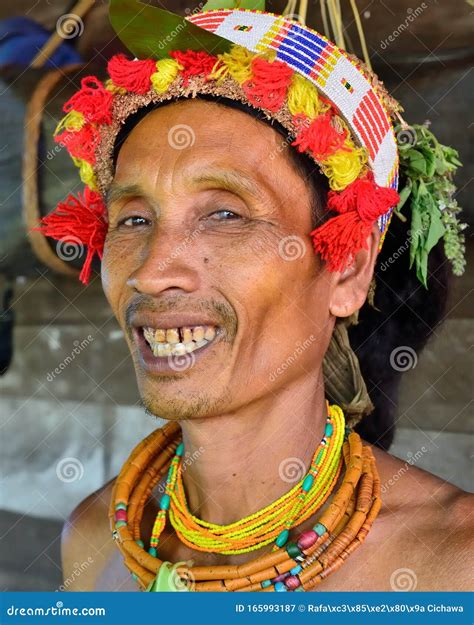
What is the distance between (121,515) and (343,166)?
1356mm

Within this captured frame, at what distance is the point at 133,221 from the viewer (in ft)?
7.93

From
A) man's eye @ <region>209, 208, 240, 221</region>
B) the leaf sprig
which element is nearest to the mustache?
man's eye @ <region>209, 208, 240, 221</region>

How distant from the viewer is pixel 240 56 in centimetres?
228

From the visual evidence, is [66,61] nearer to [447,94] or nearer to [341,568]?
[447,94]

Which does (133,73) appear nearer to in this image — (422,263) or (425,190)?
(425,190)

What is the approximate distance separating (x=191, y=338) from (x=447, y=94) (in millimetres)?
1813

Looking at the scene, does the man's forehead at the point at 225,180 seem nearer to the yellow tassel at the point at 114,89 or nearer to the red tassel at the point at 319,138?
the red tassel at the point at 319,138

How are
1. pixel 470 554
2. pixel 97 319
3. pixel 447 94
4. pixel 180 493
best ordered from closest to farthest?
pixel 470 554
pixel 180 493
pixel 447 94
pixel 97 319

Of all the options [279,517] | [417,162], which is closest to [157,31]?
[417,162]

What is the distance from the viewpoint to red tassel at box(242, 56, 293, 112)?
224 cm

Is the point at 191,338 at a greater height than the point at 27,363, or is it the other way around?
the point at 191,338

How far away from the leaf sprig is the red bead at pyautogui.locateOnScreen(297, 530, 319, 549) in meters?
1.17

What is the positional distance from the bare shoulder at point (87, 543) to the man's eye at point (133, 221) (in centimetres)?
118

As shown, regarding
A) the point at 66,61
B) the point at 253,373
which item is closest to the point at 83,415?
the point at 66,61
